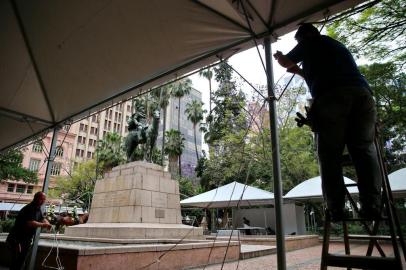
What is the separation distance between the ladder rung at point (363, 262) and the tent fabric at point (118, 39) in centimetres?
283

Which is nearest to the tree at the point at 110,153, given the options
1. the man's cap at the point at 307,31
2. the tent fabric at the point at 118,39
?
the tent fabric at the point at 118,39

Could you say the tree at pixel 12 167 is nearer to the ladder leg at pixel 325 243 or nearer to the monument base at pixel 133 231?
the monument base at pixel 133 231

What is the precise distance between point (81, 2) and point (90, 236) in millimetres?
6745

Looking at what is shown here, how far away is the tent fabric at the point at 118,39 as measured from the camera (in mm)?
3787

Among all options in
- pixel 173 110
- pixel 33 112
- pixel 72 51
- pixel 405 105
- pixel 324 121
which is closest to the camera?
pixel 324 121

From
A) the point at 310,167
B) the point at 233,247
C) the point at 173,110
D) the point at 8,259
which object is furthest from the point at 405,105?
the point at 173,110

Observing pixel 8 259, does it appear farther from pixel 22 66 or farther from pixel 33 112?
pixel 22 66

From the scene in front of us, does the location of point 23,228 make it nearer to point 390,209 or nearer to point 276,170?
point 276,170

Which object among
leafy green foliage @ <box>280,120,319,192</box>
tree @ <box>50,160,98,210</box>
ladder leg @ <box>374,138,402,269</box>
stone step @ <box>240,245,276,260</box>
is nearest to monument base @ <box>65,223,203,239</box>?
stone step @ <box>240,245,276,260</box>

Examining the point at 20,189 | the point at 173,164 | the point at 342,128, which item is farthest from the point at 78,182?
the point at 342,128

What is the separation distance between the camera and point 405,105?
11.8 metres

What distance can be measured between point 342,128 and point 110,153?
38362 millimetres

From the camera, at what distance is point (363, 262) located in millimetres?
1913

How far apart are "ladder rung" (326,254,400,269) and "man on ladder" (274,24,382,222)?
0.90 feet
